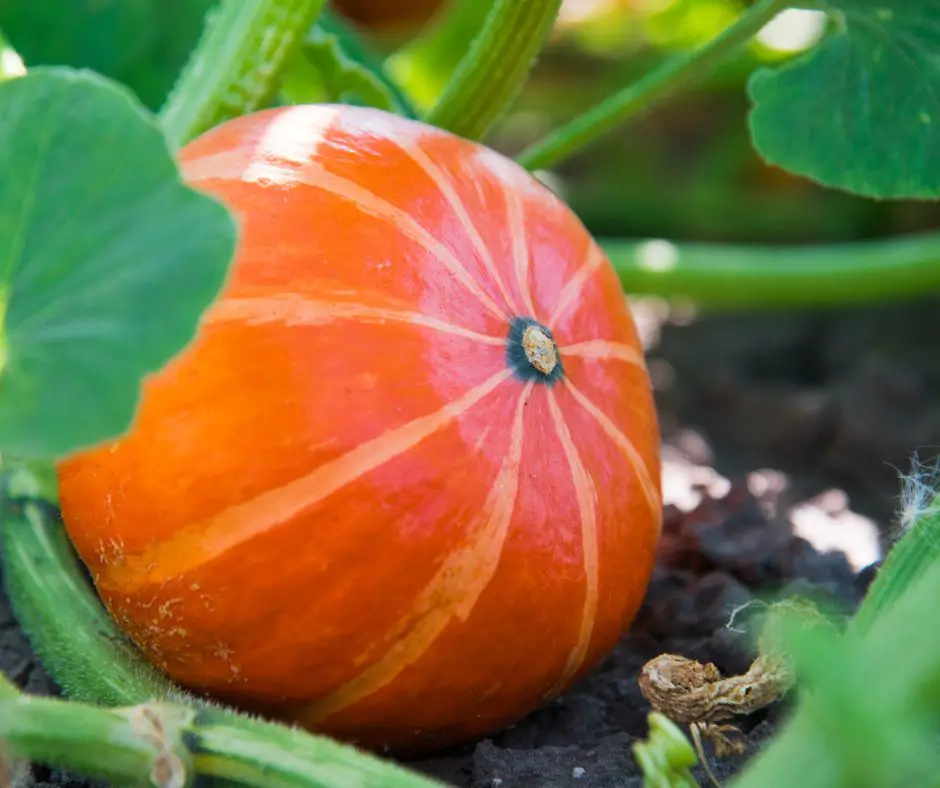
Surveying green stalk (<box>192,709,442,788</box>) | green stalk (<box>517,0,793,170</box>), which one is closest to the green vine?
green stalk (<box>192,709,442,788</box>)

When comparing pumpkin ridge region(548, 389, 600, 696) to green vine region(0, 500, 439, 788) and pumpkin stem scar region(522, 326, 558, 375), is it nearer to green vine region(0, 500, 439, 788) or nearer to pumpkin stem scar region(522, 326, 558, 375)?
pumpkin stem scar region(522, 326, 558, 375)

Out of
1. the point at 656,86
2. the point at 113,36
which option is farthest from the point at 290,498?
the point at 113,36

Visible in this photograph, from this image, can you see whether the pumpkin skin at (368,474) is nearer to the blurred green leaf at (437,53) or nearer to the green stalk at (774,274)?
the green stalk at (774,274)

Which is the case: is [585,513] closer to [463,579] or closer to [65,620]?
[463,579]

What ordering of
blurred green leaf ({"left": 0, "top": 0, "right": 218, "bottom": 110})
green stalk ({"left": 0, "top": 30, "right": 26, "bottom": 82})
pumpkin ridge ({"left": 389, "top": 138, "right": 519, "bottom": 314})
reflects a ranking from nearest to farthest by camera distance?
pumpkin ridge ({"left": 389, "top": 138, "right": 519, "bottom": 314}) → green stalk ({"left": 0, "top": 30, "right": 26, "bottom": 82}) → blurred green leaf ({"left": 0, "top": 0, "right": 218, "bottom": 110})

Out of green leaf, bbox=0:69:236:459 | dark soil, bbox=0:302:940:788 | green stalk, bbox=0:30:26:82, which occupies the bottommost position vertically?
dark soil, bbox=0:302:940:788
